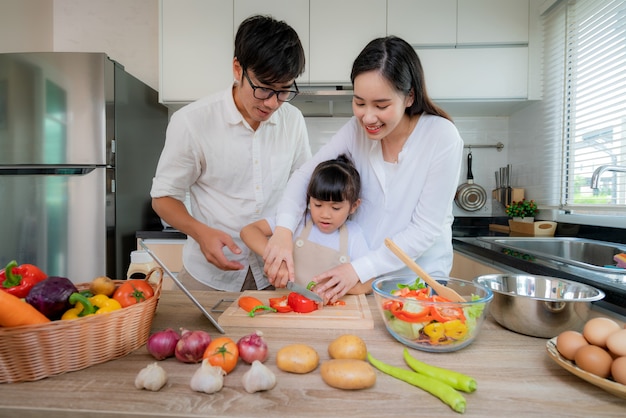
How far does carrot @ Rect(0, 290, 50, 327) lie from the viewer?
0.64 m

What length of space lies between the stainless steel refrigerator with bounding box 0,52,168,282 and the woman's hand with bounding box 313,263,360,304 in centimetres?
177

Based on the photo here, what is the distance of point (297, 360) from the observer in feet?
2.34

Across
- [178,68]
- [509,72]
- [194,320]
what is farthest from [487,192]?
[194,320]

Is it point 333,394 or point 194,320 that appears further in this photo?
point 194,320

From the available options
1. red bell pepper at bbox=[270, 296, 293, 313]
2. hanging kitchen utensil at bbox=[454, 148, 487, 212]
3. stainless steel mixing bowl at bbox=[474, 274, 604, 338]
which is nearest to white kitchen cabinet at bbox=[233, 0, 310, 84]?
hanging kitchen utensil at bbox=[454, 148, 487, 212]

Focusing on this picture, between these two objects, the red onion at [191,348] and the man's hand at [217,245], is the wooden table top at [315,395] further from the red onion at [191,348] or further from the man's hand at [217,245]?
the man's hand at [217,245]

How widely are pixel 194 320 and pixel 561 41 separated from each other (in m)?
2.66

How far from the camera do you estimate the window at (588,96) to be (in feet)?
6.56

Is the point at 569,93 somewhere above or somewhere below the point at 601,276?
above

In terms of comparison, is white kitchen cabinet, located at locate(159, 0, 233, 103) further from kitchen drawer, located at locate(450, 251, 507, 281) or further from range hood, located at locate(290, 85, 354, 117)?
kitchen drawer, located at locate(450, 251, 507, 281)

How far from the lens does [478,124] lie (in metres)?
3.04

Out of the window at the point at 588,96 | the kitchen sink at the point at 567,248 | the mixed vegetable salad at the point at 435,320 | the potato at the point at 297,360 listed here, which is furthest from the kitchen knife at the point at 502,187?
the potato at the point at 297,360

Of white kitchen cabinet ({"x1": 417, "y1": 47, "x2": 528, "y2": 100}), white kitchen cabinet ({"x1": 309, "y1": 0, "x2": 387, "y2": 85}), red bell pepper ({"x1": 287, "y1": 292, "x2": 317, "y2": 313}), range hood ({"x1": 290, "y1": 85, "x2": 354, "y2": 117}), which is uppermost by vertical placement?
white kitchen cabinet ({"x1": 309, "y1": 0, "x2": 387, "y2": 85})

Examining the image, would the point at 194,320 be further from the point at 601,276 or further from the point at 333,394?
the point at 601,276
